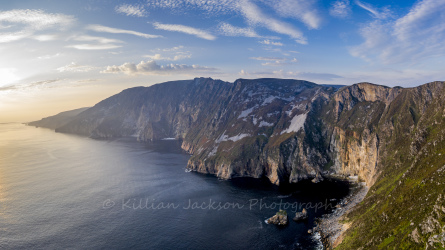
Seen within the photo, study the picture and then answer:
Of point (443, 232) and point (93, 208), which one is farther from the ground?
point (443, 232)

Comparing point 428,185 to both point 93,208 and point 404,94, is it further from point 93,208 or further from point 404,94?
point 93,208

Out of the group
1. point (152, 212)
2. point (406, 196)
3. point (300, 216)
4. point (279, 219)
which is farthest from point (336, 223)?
point (152, 212)

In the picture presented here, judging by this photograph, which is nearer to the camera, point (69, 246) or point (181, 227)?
point (69, 246)

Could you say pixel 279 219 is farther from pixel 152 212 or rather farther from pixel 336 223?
pixel 152 212

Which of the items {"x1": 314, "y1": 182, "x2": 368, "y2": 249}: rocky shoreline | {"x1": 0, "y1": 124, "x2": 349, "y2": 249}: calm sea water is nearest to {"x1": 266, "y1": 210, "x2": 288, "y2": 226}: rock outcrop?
{"x1": 0, "y1": 124, "x2": 349, "y2": 249}: calm sea water

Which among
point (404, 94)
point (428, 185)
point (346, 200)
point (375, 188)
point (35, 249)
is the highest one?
point (404, 94)

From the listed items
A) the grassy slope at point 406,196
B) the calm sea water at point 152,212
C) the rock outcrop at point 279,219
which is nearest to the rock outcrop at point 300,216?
the calm sea water at point 152,212

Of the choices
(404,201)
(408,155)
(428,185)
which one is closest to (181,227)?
(404,201)
